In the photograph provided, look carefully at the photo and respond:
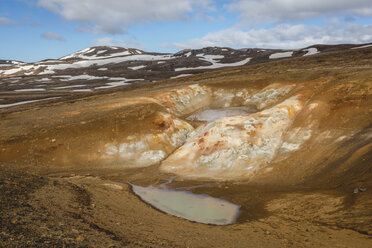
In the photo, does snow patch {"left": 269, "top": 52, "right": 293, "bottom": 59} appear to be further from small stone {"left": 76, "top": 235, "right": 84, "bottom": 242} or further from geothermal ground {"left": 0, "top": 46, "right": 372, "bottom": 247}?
small stone {"left": 76, "top": 235, "right": 84, "bottom": 242}

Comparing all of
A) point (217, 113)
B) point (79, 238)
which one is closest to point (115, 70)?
point (217, 113)

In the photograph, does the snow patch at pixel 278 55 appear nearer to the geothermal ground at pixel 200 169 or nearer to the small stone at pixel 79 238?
the geothermal ground at pixel 200 169

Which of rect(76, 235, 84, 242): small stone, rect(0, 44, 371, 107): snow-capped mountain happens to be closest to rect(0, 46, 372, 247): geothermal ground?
rect(76, 235, 84, 242): small stone

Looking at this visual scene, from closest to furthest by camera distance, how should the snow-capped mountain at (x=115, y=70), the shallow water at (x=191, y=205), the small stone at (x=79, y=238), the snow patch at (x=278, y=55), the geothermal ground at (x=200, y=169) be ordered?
the small stone at (x=79, y=238) → the geothermal ground at (x=200, y=169) → the shallow water at (x=191, y=205) → the snow-capped mountain at (x=115, y=70) → the snow patch at (x=278, y=55)

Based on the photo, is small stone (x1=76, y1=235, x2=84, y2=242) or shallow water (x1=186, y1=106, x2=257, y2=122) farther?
shallow water (x1=186, y1=106, x2=257, y2=122)

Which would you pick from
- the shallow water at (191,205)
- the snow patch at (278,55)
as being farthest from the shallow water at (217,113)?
the snow patch at (278,55)

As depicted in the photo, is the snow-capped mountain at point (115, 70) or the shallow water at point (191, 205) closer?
the shallow water at point (191, 205)
